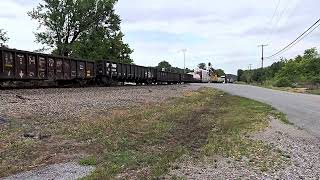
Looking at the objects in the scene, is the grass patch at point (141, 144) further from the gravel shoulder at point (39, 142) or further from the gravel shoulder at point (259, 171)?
the gravel shoulder at point (259, 171)

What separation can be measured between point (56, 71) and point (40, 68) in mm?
2643

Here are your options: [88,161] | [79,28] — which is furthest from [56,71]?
[79,28]

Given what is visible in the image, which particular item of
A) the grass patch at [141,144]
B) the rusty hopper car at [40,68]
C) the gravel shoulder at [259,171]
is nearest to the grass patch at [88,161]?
the grass patch at [141,144]

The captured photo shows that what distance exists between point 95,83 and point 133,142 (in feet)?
104

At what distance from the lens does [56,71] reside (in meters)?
31.8

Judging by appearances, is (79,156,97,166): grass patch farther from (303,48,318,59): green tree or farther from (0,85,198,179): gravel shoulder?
(303,48,318,59): green tree

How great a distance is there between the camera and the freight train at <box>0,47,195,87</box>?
25.7 metres

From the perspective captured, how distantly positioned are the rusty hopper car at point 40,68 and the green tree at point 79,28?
31.4 meters

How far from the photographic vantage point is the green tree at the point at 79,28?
2771 inches

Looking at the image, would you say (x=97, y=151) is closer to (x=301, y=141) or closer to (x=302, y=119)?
(x=301, y=141)

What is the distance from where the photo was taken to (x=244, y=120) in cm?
1677

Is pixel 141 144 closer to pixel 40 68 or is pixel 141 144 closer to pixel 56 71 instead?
pixel 40 68

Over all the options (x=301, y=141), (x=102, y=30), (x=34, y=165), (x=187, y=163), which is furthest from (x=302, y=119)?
(x=102, y=30)

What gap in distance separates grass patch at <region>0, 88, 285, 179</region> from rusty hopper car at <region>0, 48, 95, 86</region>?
11.7 metres
